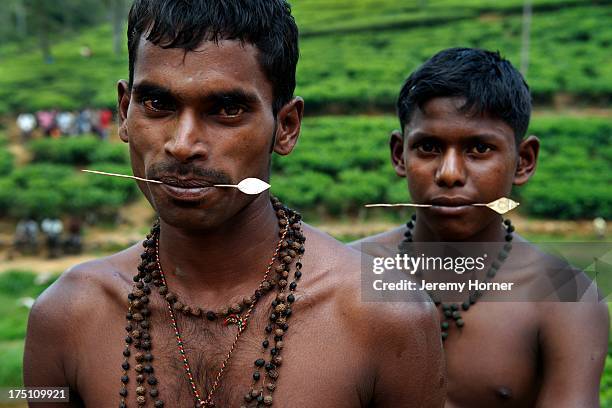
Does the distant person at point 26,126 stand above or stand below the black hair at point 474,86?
below

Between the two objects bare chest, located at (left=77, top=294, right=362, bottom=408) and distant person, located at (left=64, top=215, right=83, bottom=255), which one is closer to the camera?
bare chest, located at (left=77, top=294, right=362, bottom=408)

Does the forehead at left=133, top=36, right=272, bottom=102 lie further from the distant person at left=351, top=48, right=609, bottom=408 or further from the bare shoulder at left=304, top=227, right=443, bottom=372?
the distant person at left=351, top=48, right=609, bottom=408

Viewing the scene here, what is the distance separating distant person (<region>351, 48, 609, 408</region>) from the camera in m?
3.00

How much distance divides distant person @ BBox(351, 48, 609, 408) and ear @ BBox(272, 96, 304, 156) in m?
0.82

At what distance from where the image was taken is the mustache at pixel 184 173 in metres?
2.14

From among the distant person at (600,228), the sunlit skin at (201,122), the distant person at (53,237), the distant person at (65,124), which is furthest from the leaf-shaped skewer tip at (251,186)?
the distant person at (65,124)

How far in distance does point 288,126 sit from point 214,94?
366mm

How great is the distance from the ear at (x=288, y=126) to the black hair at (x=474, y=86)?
95 centimetres

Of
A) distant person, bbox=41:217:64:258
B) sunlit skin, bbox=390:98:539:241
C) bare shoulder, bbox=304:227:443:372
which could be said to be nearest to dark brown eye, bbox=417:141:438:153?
sunlit skin, bbox=390:98:539:241

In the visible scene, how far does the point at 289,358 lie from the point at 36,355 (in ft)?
2.64

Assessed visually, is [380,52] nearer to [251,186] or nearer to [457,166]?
[457,166]

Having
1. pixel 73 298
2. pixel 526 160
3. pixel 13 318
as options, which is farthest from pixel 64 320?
pixel 13 318

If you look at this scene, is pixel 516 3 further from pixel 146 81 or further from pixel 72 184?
pixel 146 81

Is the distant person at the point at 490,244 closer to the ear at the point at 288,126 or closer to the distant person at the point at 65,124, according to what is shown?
the ear at the point at 288,126
